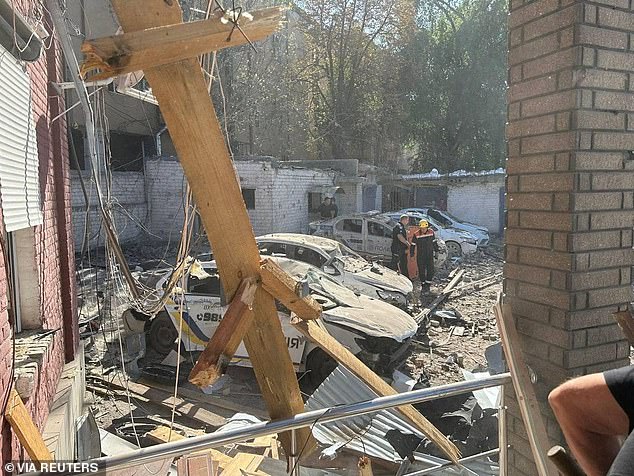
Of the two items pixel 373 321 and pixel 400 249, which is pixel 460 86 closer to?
pixel 400 249

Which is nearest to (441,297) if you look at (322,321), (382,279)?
(382,279)

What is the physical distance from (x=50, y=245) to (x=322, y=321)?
322 centimetres

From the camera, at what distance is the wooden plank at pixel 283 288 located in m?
2.17

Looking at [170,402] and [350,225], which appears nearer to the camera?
[170,402]

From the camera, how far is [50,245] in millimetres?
4711

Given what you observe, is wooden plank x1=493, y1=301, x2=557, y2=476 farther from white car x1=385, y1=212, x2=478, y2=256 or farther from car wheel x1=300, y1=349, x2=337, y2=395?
white car x1=385, y1=212, x2=478, y2=256

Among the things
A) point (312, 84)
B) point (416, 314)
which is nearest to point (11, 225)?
point (416, 314)

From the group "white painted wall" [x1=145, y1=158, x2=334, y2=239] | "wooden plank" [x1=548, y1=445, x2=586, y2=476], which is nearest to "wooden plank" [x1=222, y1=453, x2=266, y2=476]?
"wooden plank" [x1=548, y1=445, x2=586, y2=476]

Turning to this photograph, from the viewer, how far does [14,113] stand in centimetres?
334

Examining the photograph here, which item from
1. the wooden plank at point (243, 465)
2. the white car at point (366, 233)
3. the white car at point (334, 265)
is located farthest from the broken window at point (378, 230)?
the wooden plank at point (243, 465)

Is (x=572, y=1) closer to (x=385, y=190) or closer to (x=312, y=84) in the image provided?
(x=385, y=190)

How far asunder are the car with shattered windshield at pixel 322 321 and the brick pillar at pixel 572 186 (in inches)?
168

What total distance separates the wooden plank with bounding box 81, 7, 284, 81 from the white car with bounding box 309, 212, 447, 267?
45.3 ft

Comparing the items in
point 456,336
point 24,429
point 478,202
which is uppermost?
point 478,202
